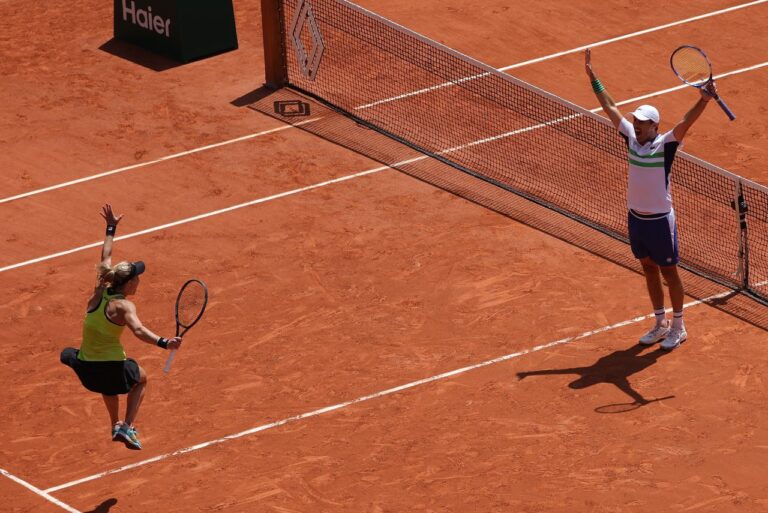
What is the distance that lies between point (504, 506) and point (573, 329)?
9.64 ft

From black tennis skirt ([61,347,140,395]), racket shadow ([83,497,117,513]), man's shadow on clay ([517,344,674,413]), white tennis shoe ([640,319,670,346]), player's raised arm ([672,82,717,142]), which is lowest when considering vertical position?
racket shadow ([83,497,117,513])

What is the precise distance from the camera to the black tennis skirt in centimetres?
1290

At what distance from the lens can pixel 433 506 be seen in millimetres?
12875

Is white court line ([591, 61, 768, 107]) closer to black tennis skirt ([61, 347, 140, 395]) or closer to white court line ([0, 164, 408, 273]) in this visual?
white court line ([0, 164, 408, 273])

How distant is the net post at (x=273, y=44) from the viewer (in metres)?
20.5

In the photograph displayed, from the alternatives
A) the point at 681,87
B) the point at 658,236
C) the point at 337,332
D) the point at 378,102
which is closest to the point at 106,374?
the point at 337,332

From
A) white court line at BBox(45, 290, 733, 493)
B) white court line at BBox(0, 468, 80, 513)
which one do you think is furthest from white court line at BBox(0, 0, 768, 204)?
white court line at BBox(45, 290, 733, 493)

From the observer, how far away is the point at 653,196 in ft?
47.0

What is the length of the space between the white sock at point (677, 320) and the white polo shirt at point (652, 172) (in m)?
1.06

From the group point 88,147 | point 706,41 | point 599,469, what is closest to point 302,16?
point 88,147

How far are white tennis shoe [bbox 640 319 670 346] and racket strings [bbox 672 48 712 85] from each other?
7.81ft

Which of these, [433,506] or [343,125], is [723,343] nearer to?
[433,506]

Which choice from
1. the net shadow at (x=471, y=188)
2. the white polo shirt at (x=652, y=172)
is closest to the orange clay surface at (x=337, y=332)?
the net shadow at (x=471, y=188)

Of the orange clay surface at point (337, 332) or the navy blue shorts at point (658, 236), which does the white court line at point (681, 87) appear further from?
the navy blue shorts at point (658, 236)
